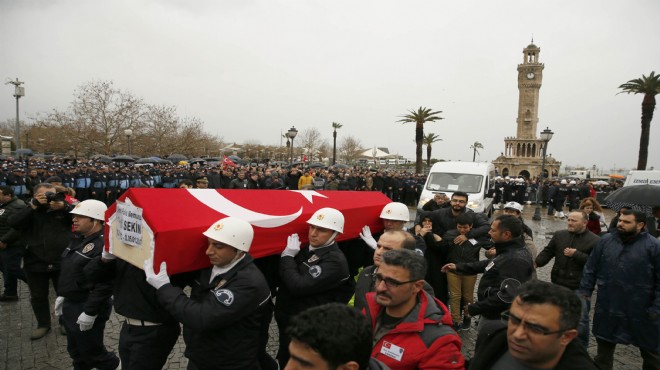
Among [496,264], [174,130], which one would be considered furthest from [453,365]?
[174,130]

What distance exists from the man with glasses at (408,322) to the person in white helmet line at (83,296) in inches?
104

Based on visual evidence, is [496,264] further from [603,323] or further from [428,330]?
[428,330]

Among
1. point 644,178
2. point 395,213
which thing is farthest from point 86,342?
point 644,178

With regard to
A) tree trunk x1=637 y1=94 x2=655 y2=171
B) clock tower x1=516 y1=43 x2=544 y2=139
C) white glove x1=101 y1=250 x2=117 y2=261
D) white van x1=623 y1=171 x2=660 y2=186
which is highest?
clock tower x1=516 y1=43 x2=544 y2=139

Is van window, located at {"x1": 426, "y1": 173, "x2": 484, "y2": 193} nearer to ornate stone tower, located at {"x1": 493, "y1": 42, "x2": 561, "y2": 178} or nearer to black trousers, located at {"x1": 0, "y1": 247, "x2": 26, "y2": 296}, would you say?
black trousers, located at {"x1": 0, "y1": 247, "x2": 26, "y2": 296}

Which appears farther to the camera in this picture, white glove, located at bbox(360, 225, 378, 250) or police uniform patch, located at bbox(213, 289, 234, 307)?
white glove, located at bbox(360, 225, 378, 250)

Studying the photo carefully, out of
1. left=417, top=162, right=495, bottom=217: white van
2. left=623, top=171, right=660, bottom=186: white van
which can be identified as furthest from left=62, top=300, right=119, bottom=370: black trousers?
left=623, top=171, right=660, bottom=186: white van

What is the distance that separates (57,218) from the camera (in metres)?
4.62

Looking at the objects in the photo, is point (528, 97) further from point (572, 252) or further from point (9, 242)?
point (9, 242)

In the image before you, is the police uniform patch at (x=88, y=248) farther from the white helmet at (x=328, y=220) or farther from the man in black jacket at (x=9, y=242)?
the man in black jacket at (x=9, y=242)

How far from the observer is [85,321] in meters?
3.19

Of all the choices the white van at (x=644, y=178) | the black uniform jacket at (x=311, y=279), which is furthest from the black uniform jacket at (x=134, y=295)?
the white van at (x=644, y=178)

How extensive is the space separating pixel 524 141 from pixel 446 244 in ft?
282

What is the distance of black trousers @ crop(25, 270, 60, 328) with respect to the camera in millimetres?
4613
